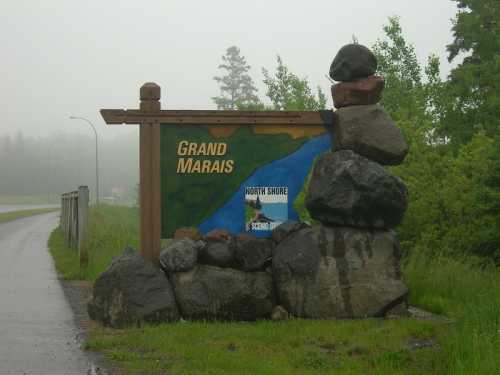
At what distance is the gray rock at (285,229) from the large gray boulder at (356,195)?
302 millimetres

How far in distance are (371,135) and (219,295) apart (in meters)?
2.72

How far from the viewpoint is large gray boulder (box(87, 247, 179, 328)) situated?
25.9ft

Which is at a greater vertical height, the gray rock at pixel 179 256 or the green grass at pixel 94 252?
the gray rock at pixel 179 256

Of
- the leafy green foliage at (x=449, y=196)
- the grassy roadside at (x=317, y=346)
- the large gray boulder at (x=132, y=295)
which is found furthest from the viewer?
the leafy green foliage at (x=449, y=196)

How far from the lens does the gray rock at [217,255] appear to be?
27.4 ft

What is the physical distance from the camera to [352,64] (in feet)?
28.9

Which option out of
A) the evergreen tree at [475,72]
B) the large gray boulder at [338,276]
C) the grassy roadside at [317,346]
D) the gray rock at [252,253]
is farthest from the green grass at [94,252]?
the evergreen tree at [475,72]

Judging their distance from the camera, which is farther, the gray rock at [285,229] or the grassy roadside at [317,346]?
the gray rock at [285,229]

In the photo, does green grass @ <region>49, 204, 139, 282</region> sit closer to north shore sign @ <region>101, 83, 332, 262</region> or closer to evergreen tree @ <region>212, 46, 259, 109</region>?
north shore sign @ <region>101, 83, 332, 262</region>

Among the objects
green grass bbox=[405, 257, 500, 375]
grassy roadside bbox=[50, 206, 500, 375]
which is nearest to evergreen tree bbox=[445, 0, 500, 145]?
green grass bbox=[405, 257, 500, 375]

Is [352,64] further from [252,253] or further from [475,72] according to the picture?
[475,72]

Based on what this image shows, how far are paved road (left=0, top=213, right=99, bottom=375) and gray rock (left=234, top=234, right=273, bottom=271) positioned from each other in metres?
2.08

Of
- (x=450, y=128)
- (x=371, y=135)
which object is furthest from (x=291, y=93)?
(x=371, y=135)

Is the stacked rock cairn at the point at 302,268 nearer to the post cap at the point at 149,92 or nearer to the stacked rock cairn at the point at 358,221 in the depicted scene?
the stacked rock cairn at the point at 358,221
